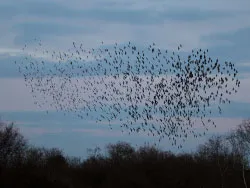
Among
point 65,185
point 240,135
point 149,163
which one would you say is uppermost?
point 240,135

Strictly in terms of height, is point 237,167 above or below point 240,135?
below

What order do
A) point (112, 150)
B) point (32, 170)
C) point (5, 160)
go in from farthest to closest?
point (112, 150) → point (5, 160) → point (32, 170)

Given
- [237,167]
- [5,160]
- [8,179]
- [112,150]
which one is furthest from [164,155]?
[8,179]

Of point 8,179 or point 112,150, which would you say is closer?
point 8,179

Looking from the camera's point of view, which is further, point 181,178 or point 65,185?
point 181,178

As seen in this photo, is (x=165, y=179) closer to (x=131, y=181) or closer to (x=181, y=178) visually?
(x=181, y=178)

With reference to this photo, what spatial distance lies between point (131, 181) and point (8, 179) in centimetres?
1861

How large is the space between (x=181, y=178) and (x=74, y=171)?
47.4 ft

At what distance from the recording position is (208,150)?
92188 mm

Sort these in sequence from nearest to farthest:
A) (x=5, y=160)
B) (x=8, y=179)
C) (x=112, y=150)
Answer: (x=8, y=179)
(x=5, y=160)
(x=112, y=150)

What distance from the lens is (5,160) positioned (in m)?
61.6

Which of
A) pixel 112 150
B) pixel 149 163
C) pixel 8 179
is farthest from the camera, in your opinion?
pixel 112 150

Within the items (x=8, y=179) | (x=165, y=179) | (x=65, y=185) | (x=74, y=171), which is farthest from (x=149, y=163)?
(x=8, y=179)

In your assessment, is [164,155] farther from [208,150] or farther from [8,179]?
[8,179]
